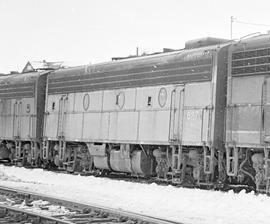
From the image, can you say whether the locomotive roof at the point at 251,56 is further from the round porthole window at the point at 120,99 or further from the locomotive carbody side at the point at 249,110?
the round porthole window at the point at 120,99

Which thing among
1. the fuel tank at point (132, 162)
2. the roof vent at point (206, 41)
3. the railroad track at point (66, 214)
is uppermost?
the roof vent at point (206, 41)

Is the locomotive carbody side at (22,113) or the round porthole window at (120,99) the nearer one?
the round porthole window at (120,99)

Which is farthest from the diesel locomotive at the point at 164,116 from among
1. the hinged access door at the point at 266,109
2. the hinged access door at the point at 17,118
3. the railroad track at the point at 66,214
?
the railroad track at the point at 66,214

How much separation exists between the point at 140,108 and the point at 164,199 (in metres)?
5.54

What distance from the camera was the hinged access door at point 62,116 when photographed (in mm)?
22797

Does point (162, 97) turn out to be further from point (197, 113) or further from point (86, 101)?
point (86, 101)

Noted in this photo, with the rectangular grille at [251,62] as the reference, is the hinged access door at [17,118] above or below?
below

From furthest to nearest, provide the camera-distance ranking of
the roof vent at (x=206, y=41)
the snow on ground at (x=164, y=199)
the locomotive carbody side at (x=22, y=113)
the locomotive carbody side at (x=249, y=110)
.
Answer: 1. the locomotive carbody side at (x=22, y=113)
2. the roof vent at (x=206, y=41)
3. the locomotive carbody side at (x=249, y=110)
4. the snow on ground at (x=164, y=199)

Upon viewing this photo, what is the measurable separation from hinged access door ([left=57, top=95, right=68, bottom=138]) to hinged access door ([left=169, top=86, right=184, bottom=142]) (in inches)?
262

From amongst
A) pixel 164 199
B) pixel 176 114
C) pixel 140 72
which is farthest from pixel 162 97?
pixel 164 199

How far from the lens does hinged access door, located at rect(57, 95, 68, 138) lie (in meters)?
22.8

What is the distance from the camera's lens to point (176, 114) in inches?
677

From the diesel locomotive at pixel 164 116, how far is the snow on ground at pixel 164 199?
4.46 feet

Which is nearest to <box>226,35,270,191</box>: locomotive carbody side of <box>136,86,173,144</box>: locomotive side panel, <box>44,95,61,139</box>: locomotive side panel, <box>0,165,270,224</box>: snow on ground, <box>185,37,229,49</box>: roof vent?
<box>0,165,270,224</box>: snow on ground
